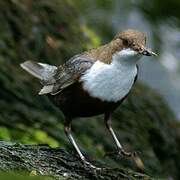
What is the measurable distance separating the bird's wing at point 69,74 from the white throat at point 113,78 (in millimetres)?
106

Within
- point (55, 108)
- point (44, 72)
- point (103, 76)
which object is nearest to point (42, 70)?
point (44, 72)

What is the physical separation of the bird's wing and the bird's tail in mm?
213

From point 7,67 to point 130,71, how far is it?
221 cm

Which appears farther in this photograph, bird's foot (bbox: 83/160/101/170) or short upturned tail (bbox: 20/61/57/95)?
short upturned tail (bbox: 20/61/57/95)

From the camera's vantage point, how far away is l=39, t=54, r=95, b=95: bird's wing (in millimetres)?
4918

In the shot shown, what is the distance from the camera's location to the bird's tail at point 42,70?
5.78 meters

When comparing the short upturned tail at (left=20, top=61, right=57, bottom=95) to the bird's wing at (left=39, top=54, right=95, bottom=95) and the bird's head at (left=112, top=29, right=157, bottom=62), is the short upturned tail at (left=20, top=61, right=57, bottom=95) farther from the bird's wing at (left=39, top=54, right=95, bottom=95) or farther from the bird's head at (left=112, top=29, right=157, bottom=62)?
the bird's head at (left=112, top=29, right=157, bottom=62)

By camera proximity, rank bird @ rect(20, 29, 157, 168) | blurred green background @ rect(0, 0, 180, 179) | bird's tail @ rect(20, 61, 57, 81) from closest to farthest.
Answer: bird @ rect(20, 29, 157, 168), bird's tail @ rect(20, 61, 57, 81), blurred green background @ rect(0, 0, 180, 179)

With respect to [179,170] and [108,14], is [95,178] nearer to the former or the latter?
[179,170]

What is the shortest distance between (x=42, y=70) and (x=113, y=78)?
1318 mm

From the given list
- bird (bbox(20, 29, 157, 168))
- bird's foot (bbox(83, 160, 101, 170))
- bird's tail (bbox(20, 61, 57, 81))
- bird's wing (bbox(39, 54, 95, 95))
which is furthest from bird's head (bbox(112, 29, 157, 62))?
bird's tail (bbox(20, 61, 57, 81))

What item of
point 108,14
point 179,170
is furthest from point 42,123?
point 108,14

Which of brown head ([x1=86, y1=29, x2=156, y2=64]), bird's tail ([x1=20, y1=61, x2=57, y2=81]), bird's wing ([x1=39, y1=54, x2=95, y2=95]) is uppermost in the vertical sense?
brown head ([x1=86, y1=29, x2=156, y2=64])

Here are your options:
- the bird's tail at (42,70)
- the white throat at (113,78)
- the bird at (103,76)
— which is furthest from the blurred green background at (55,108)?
the white throat at (113,78)
